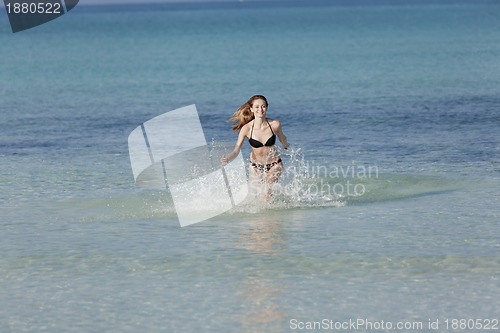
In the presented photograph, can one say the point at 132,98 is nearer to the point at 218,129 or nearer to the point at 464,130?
the point at 218,129

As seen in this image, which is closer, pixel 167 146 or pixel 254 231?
pixel 254 231

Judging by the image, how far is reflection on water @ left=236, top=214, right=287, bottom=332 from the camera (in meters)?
7.48

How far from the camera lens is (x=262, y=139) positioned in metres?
11.9

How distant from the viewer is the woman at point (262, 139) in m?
11.8

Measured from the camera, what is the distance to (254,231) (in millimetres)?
10500

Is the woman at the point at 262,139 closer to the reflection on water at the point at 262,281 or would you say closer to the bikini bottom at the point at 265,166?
the bikini bottom at the point at 265,166

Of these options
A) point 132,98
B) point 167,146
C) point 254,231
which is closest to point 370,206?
point 254,231

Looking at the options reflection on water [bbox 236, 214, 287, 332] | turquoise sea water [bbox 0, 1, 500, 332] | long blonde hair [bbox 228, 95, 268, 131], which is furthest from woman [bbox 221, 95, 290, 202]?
reflection on water [bbox 236, 214, 287, 332]

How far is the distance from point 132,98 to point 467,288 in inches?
856

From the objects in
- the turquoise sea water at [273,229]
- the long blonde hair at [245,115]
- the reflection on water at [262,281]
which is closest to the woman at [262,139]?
the long blonde hair at [245,115]
